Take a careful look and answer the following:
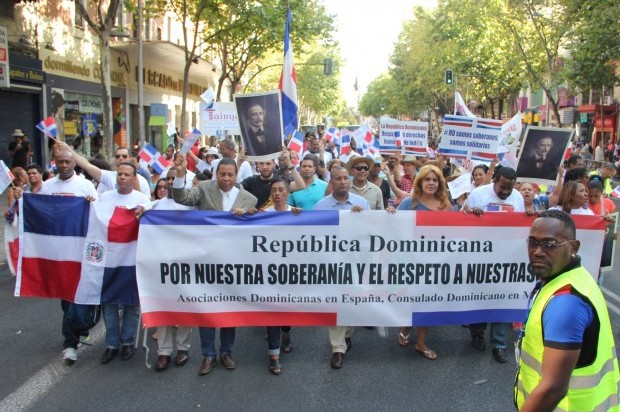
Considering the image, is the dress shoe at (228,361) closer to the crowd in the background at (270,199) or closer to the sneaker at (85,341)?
the crowd in the background at (270,199)

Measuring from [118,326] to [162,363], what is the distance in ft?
1.95

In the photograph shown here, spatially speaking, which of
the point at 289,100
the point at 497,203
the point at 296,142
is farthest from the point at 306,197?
the point at 296,142

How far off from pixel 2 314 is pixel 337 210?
404 cm

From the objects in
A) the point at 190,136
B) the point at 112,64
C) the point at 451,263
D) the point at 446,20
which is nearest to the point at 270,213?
the point at 451,263

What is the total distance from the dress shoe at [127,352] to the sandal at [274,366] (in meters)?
1.28

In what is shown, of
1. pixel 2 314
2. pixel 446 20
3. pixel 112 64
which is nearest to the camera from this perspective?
pixel 2 314

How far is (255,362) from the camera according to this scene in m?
5.61

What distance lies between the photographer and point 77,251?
224 inches

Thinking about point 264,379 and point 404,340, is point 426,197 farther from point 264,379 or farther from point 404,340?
point 264,379

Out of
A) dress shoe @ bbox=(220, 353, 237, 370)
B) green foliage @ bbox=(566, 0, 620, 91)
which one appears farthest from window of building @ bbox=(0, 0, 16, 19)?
green foliage @ bbox=(566, 0, 620, 91)

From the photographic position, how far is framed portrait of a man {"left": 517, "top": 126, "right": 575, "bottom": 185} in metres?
6.98

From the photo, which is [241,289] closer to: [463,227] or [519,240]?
[463,227]

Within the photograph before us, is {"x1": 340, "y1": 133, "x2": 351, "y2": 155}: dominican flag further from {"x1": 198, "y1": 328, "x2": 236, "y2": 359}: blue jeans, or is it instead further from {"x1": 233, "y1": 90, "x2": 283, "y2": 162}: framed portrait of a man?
{"x1": 198, "y1": 328, "x2": 236, "y2": 359}: blue jeans

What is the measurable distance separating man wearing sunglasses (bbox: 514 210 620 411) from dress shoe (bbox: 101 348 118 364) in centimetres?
404
